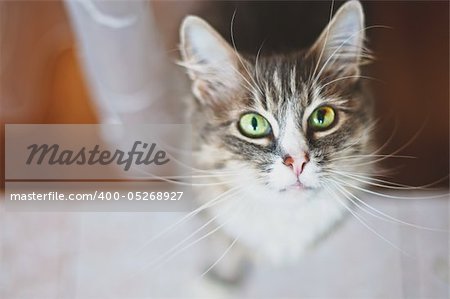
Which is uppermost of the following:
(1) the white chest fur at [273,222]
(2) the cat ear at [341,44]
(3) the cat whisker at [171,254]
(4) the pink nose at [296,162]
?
(2) the cat ear at [341,44]

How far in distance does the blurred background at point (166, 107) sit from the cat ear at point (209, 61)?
0.02 metres

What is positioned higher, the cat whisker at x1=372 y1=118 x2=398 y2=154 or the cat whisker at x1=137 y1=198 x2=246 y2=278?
the cat whisker at x1=372 y1=118 x2=398 y2=154

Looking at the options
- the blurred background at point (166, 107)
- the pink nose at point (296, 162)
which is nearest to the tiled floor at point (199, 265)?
the blurred background at point (166, 107)

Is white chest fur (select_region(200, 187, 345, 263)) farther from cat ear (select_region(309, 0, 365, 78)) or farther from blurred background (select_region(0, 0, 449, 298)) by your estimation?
cat ear (select_region(309, 0, 365, 78))

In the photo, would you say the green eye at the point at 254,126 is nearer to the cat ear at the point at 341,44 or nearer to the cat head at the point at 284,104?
the cat head at the point at 284,104

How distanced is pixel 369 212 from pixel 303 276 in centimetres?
13

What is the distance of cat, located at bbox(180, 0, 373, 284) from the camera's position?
2.42 ft

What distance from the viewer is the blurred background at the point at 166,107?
0.77 meters

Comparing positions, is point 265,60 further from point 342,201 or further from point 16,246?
point 16,246

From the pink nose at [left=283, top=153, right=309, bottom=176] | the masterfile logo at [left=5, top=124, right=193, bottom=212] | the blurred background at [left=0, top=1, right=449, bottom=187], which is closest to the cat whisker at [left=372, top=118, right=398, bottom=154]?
the blurred background at [left=0, top=1, right=449, bottom=187]

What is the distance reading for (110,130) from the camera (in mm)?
788

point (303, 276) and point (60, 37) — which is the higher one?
point (60, 37)

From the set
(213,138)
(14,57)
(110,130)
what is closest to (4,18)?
(14,57)

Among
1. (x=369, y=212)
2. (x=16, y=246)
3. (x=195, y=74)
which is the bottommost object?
(x=16, y=246)
